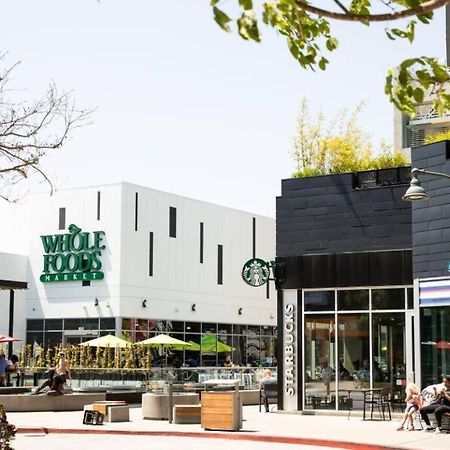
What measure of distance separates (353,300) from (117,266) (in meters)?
26.3

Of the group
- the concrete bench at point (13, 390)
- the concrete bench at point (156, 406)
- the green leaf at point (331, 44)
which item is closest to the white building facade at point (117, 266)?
the concrete bench at point (13, 390)

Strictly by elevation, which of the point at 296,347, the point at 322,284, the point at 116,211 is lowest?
the point at 296,347

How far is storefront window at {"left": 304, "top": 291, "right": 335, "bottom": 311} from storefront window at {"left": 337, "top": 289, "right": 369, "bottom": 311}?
28 cm

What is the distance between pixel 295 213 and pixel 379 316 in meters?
4.02

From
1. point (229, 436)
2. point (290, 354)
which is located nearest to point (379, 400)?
point (290, 354)

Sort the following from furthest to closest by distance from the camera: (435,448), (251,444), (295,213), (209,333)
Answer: (209,333) → (295,213) → (251,444) → (435,448)

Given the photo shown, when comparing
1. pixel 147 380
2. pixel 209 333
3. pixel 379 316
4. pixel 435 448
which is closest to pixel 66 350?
pixel 147 380

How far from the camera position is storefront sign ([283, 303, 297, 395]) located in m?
28.6

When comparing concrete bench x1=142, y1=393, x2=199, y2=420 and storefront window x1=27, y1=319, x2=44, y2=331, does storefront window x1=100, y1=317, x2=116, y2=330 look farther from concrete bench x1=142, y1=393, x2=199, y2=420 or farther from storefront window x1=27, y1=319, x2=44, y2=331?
concrete bench x1=142, y1=393, x2=199, y2=420

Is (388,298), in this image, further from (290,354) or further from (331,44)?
(331,44)

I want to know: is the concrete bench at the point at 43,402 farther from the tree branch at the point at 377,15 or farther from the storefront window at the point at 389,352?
the tree branch at the point at 377,15

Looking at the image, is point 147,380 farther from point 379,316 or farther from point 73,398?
point 379,316

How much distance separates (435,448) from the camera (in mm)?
19078

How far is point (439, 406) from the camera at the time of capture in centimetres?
2222
